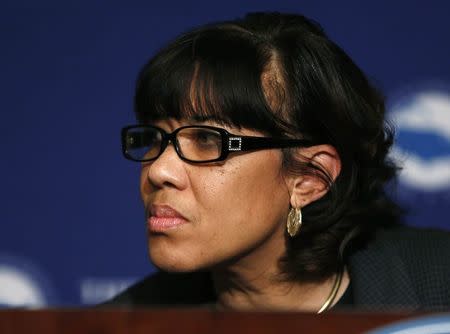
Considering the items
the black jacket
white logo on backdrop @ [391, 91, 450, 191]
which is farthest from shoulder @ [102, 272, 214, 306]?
white logo on backdrop @ [391, 91, 450, 191]

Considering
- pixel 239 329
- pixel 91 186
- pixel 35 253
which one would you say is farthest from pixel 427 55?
pixel 239 329

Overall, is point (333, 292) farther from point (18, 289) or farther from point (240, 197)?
point (18, 289)

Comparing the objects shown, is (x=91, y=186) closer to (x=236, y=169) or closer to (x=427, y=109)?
(x=236, y=169)

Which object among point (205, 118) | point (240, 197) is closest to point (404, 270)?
point (240, 197)

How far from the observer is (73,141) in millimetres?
1676

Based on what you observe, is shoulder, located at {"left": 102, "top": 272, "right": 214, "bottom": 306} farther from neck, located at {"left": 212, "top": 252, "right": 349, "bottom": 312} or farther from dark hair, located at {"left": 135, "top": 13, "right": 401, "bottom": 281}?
dark hair, located at {"left": 135, "top": 13, "right": 401, "bottom": 281}

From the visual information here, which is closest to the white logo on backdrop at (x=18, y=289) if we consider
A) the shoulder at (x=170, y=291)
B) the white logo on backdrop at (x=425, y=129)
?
the shoulder at (x=170, y=291)

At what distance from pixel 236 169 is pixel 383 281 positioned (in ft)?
1.14

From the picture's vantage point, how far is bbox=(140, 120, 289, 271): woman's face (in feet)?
3.69

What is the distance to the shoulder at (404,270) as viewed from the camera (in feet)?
4.16

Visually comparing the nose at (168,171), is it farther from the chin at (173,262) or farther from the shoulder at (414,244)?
the shoulder at (414,244)

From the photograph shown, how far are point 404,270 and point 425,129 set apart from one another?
1.24 feet

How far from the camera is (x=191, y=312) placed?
610 mm

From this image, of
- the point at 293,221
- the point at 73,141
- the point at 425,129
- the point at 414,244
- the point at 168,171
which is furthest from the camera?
the point at 73,141
